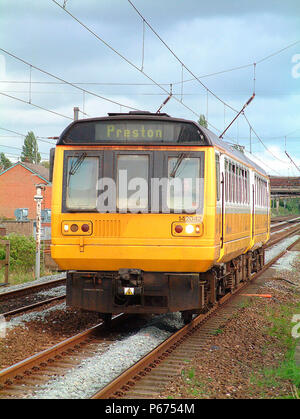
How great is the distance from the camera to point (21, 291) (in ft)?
45.8

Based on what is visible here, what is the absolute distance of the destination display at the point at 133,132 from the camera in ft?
28.2

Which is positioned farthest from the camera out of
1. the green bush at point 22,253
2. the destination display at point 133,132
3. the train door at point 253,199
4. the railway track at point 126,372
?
the green bush at point 22,253

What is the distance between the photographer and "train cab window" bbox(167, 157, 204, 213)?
27.7 feet

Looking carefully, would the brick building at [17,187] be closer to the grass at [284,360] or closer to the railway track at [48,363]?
the grass at [284,360]

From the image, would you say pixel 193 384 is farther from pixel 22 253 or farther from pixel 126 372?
pixel 22 253

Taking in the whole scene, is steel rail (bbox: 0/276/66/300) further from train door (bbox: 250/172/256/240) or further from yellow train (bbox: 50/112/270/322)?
train door (bbox: 250/172/256/240)

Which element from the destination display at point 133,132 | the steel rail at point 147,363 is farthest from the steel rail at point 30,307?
the destination display at point 133,132

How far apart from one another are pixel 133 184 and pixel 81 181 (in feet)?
2.53

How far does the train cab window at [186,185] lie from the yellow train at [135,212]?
0.05ft

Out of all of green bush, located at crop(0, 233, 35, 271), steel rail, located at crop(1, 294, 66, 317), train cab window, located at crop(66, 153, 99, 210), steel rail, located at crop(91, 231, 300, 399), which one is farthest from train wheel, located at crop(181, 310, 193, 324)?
green bush, located at crop(0, 233, 35, 271)

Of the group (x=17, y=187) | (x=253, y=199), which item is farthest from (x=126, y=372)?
(x=17, y=187)

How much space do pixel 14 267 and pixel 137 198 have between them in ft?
56.1

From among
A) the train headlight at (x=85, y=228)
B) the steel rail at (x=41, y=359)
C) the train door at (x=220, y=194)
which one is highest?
the train door at (x=220, y=194)
